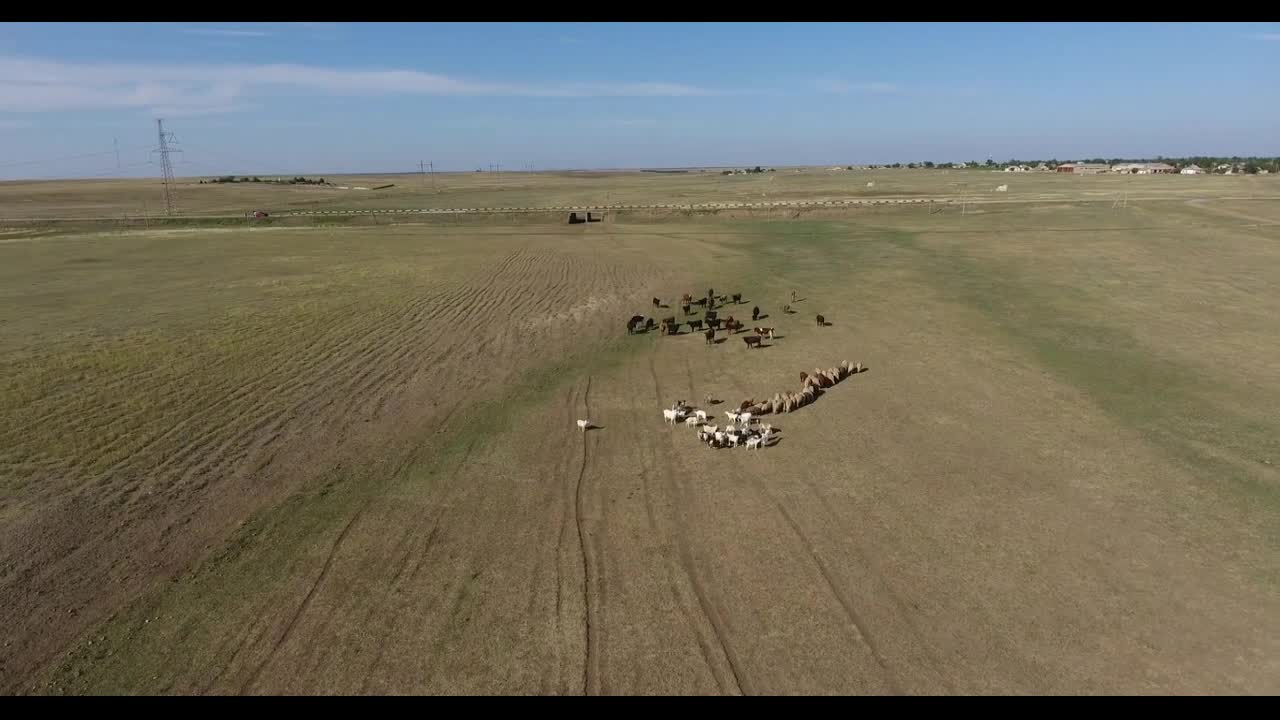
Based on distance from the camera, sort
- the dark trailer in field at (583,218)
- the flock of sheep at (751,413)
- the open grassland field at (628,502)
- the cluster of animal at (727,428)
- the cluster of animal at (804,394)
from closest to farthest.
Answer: the open grassland field at (628,502)
the cluster of animal at (727,428)
the flock of sheep at (751,413)
the cluster of animal at (804,394)
the dark trailer in field at (583,218)

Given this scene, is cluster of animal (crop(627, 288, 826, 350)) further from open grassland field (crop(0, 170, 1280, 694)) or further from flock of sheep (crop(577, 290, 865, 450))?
flock of sheep (crop(577, 290, 865, 450))

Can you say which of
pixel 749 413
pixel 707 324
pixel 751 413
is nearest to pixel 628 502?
pixel 749 413

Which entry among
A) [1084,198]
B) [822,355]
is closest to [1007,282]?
[822,355]

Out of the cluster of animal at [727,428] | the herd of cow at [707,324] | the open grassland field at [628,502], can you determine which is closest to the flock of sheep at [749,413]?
the cluster of animal at [727,428]

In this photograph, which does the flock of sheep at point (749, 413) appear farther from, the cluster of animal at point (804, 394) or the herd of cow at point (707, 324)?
the herd of cow at point (707, 324)

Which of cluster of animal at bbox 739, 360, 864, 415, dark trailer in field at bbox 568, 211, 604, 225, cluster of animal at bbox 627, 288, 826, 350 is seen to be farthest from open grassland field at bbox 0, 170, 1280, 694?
dark trailer in field at bbox 568, 211, 604, 225
